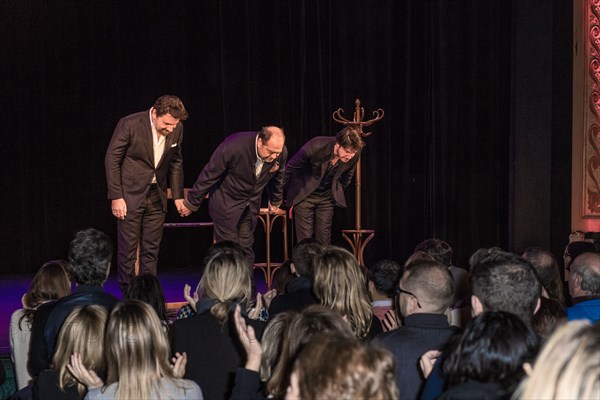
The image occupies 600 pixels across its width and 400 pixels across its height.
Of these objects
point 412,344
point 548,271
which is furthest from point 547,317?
point 548,271

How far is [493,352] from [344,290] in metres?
1.17

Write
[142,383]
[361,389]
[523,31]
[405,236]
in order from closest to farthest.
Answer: [361,389] < [142,383] < [523,31] < [405,236]

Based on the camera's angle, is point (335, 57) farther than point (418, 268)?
Yes

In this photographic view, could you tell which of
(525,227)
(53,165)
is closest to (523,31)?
(525,227)

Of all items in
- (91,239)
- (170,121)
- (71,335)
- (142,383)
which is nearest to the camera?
(142,383)

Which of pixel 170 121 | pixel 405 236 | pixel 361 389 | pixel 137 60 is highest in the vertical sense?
pixel 137 60

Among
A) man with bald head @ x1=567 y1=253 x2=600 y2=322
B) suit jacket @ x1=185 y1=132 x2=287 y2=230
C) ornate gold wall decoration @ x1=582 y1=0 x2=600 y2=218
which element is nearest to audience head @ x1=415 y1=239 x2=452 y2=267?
man with bald head @ x1=567 y1=253 x2=600 y2=322

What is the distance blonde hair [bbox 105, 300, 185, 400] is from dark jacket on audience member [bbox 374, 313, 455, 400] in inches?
27.6

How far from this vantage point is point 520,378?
1820 mm

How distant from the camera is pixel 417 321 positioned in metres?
2.64

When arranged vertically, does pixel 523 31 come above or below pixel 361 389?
above

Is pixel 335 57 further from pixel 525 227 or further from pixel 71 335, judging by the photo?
pixel 71 335

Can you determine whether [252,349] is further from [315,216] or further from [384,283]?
[315,216]

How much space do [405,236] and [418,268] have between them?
19.1ft
